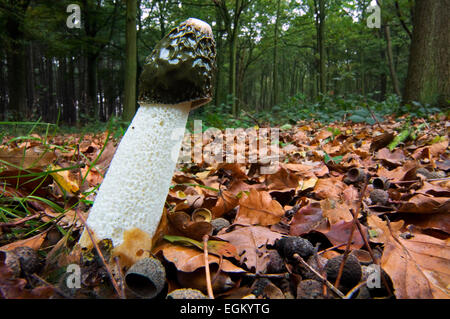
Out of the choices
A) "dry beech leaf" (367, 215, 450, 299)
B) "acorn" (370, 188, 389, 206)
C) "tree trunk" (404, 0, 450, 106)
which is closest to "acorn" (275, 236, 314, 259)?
"dry beech leaf" (367, 215, 450, 299)

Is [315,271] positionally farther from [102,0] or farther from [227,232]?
[102,0]

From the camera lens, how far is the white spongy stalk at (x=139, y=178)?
1.30 metres

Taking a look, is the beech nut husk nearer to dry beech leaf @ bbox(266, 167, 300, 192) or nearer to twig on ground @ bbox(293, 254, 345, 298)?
twig on ground @ bbox(293, 254, 345, 298)

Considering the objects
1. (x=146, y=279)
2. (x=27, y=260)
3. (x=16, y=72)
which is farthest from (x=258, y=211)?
(x=16, y=72)

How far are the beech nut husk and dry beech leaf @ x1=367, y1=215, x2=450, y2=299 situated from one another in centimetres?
85

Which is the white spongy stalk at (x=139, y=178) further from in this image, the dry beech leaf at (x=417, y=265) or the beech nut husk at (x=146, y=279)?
the dry beech leaf at (x=417, y=265)

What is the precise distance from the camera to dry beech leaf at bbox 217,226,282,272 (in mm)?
1249

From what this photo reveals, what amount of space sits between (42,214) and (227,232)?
104 cm

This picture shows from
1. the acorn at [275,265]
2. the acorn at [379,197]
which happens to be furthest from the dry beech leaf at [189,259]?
the acorn at [379,197]

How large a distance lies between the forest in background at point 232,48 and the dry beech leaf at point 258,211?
136 centimetres

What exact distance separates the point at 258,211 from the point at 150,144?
0.76m

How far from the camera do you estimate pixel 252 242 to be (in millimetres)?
1396

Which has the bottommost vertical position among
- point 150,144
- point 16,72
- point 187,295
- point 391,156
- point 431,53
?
point 187,295

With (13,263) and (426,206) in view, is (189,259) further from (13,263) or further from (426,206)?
(426,206)
